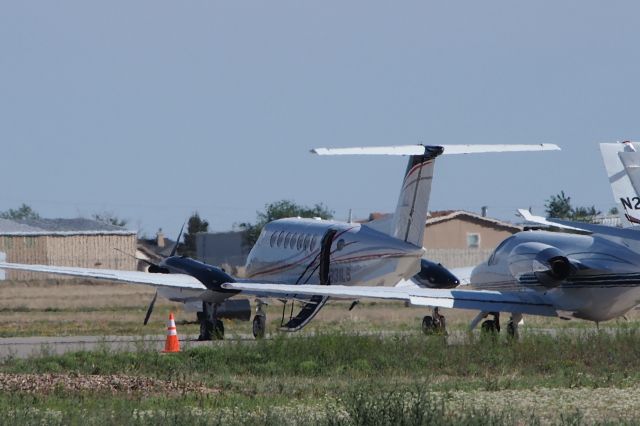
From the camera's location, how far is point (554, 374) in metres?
21.4

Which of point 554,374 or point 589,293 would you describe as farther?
point 589,293

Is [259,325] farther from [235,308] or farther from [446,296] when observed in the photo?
[235,308]

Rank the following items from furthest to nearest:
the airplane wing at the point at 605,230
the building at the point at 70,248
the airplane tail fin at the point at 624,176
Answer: the building at the point at 70,248
the airplane tail fin at the point at 624,176
the airplane wing at the point at 605,230

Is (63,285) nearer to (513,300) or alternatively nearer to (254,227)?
(254,227)

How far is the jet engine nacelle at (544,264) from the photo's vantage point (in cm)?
2908

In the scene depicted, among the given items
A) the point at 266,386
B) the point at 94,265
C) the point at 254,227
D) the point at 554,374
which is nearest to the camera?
the point at 266,386

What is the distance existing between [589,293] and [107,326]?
15488mm

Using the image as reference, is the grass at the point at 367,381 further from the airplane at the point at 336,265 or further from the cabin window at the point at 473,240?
the cabin window at the point at 473,240

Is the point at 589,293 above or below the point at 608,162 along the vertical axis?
below

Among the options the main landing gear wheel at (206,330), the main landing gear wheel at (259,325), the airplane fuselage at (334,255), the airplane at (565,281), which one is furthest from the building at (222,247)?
the airplane at (565,281)

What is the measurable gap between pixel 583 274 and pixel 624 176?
398 centimetres

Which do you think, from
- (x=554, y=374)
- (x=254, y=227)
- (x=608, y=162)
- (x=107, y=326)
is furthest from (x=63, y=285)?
(x=554, y=374)

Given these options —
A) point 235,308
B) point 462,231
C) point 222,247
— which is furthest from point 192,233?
point 235,308

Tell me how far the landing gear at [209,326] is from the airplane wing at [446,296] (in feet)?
10.2
